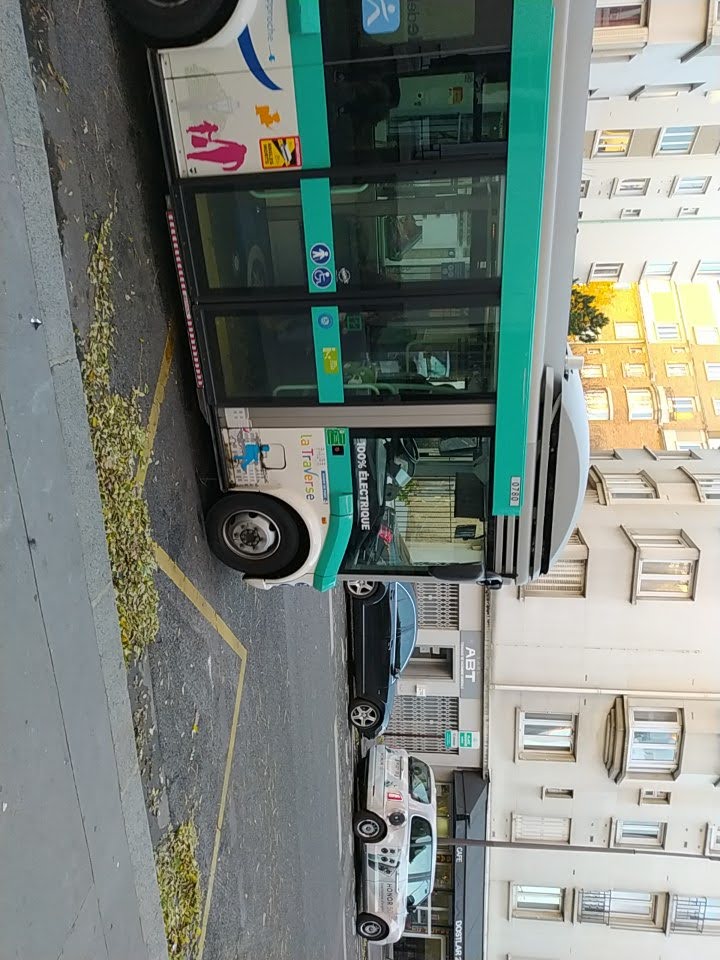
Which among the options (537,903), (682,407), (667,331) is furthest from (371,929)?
(667,331)

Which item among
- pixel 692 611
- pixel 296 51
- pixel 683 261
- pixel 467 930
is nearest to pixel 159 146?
pixel 296 51

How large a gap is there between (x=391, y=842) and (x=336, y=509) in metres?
8.28

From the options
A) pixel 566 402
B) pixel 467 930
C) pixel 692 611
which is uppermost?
pixel 566 402

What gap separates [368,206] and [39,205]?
175 cm

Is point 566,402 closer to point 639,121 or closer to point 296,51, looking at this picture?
point 296,51

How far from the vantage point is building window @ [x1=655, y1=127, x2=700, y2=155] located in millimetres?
17906

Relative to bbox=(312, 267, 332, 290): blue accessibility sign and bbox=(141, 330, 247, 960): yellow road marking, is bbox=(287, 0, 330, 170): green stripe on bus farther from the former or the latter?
bbox=(141, 330, 247, 960): yellow road marking

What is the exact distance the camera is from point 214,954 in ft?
16.8

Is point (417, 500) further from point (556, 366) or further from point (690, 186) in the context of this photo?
point (690, 186)

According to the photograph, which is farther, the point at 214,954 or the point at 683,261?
the point at 683,261

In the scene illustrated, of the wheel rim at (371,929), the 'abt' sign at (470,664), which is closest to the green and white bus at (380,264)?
the wheel rim at (371,929)

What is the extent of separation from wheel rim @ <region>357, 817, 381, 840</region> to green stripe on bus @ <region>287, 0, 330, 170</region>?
9.93m

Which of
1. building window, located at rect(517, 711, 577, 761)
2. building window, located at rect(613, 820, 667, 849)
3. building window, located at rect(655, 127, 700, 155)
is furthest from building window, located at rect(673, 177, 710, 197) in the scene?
building window, located at rect(613, 820, 667, 849)

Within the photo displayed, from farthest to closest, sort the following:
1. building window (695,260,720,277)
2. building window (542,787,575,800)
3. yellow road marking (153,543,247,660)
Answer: building window (695,260,720,277) < building window (542,787,575,800) < yellow road marking (153,543,247,660)
